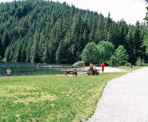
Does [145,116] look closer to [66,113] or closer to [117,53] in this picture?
[66,113]

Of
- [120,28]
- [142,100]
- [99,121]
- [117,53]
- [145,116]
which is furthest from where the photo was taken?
[120,28]

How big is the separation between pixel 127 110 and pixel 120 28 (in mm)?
95899

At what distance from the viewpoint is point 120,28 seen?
9888 cm

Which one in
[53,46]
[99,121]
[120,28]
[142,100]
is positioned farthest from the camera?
[53,46]

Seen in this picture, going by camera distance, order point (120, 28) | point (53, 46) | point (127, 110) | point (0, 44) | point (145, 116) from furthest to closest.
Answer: point (0, 44) → point (53, 46) → point (120, 28) → point (127, 110) → point (145, 116)

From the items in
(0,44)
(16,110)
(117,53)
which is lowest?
(16,110)

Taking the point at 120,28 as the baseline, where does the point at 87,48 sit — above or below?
below

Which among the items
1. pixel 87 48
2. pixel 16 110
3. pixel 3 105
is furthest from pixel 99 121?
pixel 87 48

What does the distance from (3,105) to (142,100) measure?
7.26 m

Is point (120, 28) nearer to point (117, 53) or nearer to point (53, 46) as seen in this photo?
point (117, 53)

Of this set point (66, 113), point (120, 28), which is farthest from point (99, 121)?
point (120, 28)

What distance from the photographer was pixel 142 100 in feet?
32.4

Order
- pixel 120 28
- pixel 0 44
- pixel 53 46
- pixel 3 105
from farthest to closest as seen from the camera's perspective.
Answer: pixel 0 44 → pixel 53 46 → pixel 120 28 → pixel 3 105

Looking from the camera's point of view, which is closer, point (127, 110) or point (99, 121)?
point (99, 121)
